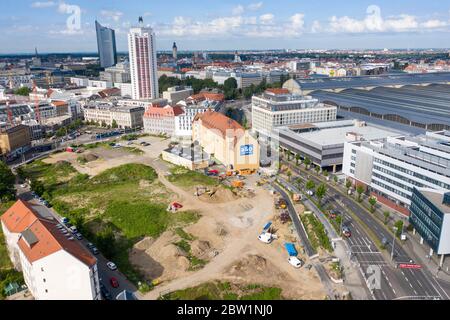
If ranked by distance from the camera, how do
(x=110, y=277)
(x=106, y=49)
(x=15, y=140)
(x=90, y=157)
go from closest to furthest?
(x=110, y=277)
(x=90, y=157)
(x=15, y=140)
(x=106, y=49)

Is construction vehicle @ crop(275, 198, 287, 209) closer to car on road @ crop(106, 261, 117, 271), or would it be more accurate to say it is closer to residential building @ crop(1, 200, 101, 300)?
car on road @ crop(106, 261, 117, 271)

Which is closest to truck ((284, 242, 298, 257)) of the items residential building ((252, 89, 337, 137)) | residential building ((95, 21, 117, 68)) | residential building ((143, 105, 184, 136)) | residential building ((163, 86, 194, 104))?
residential building ((252, 89, 337, 137))

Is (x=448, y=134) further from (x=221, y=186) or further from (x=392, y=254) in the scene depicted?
(x=221, y=186)

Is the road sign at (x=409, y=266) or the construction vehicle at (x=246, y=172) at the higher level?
the construction vehicle at (x=246, y=172)

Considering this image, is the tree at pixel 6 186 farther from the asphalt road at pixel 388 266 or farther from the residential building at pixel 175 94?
the residential building at pixel 175 94

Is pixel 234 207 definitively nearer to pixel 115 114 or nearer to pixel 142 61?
pixel 115 114

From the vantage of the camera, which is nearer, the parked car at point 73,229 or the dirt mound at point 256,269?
the dirt mound at point 256,269

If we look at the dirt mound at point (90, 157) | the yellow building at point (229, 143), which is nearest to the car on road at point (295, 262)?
the yellow building at point (229, 143)

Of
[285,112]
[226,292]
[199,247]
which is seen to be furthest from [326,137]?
[226,292]
